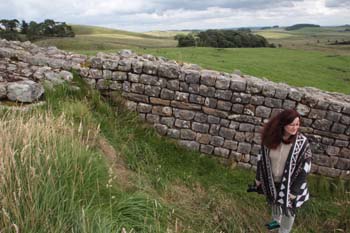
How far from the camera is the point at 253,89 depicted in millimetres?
7539

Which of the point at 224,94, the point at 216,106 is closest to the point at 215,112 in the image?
the point at 216,106

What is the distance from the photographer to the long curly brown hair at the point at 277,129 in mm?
4746

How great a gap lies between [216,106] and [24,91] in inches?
150

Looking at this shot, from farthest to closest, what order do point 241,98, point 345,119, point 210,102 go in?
point 210,102 < point 241,98 < point 345,119

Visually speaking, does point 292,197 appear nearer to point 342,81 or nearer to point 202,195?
point 202,195

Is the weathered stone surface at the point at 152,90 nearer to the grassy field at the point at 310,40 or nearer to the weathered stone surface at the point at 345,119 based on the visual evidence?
the weathered stone surface at the point at 345,119

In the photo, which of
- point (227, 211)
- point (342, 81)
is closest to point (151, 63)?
point (227, 211)

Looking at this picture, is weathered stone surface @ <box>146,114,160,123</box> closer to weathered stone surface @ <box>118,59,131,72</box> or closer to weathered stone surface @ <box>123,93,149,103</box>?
weathered stone surface @ <box>123,93,149,103</box>

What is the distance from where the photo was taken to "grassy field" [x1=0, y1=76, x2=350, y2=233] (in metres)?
3.21

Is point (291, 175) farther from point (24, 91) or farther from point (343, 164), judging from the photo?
point (24, 91)

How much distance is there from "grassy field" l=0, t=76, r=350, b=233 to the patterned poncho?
102cm

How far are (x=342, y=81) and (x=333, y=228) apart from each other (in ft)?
37.9

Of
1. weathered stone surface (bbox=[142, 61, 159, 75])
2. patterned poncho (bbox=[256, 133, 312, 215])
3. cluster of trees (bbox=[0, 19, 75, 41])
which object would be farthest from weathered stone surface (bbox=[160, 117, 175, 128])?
cluster of trees (bbox=[0, 19, 75, 41])

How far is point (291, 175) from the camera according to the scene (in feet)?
15.9
